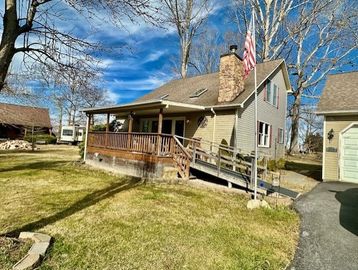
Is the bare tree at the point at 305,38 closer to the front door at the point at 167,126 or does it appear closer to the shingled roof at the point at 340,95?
the shingled roof at the point at 340,95

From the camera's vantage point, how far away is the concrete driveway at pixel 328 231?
4.52 meters

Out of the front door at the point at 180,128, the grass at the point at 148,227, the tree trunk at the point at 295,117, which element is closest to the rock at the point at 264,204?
the grass at the point at 148,227

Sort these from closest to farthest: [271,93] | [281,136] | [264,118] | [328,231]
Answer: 1. [328,231]
2. [264,118]
3. [271,93]
4. [281,136]

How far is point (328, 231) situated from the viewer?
573 cm

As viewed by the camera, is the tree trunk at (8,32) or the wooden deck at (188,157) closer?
the tree trunk at (8,32)

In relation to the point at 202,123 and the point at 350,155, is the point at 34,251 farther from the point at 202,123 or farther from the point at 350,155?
the point at 350,155

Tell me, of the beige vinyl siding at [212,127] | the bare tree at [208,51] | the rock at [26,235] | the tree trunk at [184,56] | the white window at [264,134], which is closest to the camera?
the rock at [26,235]

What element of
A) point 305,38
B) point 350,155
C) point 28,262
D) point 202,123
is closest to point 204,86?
point 202,123

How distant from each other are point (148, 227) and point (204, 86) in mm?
12759

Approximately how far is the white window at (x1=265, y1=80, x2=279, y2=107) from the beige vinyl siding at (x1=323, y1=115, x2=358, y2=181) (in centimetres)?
514

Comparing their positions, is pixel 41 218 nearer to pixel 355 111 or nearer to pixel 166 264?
pixel 166 264

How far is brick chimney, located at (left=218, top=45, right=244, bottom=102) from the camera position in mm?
13414

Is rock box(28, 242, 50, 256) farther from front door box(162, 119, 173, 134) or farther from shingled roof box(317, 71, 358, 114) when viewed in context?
front door box(162, 119, 173, 134)

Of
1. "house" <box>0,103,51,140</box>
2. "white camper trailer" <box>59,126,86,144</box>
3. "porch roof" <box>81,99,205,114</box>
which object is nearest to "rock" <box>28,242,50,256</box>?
"porch roof" <box>81,99,205,114</box>
